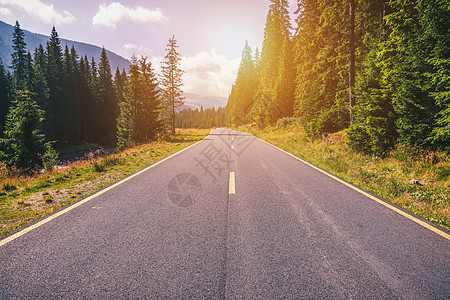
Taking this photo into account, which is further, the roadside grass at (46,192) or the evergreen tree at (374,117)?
the evergreen tree at (374,117)

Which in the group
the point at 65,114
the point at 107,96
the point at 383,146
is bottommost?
the point at 383,146

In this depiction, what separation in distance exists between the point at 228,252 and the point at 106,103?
58.2 meters

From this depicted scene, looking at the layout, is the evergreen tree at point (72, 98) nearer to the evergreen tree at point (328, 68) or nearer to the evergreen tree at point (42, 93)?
the evergreen tree at point (42, 93)

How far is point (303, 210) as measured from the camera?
4.29 meters

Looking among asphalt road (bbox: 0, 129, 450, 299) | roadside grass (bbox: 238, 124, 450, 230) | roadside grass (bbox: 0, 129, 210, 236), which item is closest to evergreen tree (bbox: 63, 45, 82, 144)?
roadside grass (bbox: 0, 129, 210, 236)

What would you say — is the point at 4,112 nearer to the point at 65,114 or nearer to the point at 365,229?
the point at 65,114

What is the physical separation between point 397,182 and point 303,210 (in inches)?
165

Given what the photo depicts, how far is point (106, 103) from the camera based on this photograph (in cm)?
5028

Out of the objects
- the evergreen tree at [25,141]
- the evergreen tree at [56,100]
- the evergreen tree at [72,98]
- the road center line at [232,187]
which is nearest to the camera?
the road center line at [232,187]

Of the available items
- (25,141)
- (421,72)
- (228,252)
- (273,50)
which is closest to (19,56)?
(25,141)

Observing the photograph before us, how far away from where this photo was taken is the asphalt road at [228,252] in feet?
7.16

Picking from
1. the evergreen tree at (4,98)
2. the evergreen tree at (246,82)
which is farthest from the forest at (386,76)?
the evergreen tree at (4,98)

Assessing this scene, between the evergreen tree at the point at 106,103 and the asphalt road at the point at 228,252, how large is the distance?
51657mm

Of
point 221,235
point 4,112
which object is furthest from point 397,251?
point 4,112
